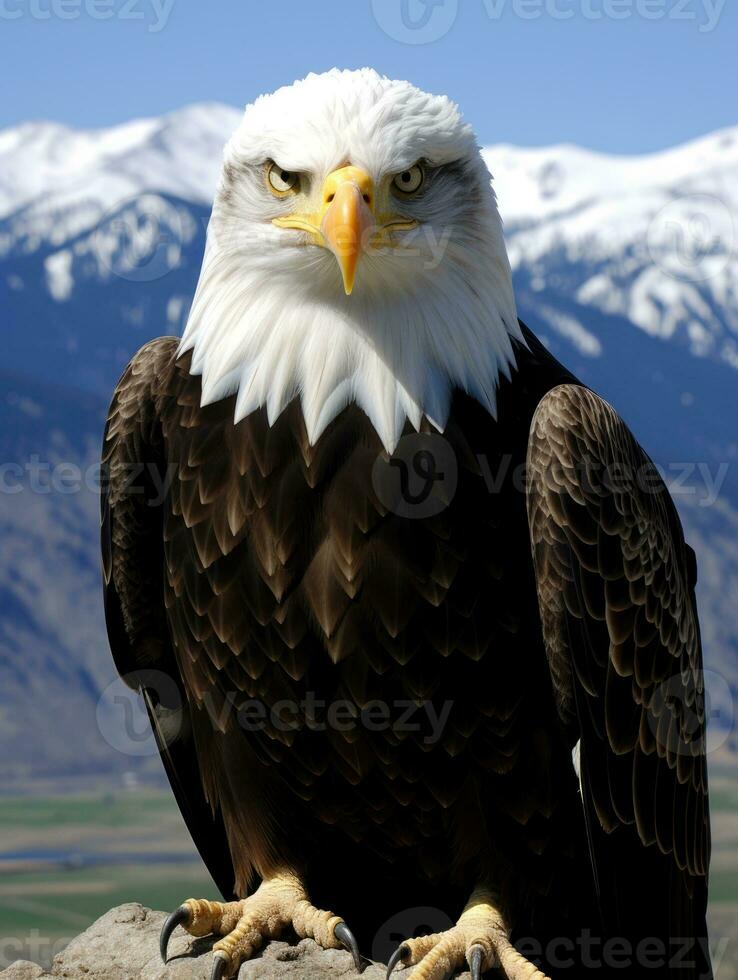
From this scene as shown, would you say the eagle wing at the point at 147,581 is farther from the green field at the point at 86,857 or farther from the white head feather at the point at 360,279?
the green field at the point at 86,857

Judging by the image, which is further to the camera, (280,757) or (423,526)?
(280,757)

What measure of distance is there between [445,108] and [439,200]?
1.17 feet

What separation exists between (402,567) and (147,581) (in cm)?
133

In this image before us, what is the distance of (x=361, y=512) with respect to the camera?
14.6 ft

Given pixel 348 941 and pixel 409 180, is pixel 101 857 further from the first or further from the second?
pixel 409 180

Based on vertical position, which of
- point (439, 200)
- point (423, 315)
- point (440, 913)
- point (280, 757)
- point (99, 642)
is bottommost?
point (99, 642)

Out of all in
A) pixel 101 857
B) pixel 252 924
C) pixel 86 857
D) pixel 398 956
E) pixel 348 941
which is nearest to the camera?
pixel 398 956

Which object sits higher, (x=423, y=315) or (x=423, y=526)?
(x=423, y=315)

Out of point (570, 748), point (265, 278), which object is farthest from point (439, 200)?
point (570, 748)

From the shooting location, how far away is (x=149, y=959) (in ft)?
15.6

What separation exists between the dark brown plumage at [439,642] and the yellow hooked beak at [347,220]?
25.1 inches

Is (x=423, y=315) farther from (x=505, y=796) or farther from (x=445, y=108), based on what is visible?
(x=505, y=796)

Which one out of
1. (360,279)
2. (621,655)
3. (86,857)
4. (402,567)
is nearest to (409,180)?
(360,279)

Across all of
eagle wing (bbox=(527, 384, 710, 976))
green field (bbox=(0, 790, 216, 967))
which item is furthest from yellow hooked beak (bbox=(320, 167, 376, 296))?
green field (bbox=(0, 790, 216, 967))
